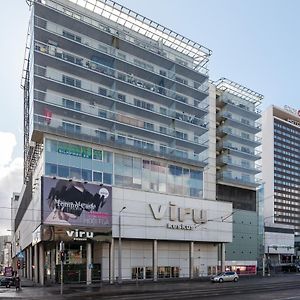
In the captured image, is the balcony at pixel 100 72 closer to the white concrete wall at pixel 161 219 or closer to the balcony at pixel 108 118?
the balcony at pixel 108 118

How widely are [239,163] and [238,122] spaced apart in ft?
26.4

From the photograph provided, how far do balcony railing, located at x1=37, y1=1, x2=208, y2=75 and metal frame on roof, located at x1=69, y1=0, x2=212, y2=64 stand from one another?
1.00 metres

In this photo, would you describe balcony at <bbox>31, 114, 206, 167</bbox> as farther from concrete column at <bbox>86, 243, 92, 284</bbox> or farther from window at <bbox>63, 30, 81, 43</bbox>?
concrete column at <bbox>86, 243, 92, 284</bbox>

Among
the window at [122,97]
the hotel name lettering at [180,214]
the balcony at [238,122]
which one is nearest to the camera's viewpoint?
the hotel name lettering at [180,214]

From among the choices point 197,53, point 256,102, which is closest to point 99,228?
point 197,53

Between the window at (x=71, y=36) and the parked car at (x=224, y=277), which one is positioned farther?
the window at (x=71, y=36)

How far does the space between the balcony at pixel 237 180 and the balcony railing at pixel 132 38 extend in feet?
64.3

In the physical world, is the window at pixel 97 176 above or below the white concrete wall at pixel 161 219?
above

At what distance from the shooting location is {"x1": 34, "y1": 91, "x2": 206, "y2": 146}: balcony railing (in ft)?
190

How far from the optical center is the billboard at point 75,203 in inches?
2130

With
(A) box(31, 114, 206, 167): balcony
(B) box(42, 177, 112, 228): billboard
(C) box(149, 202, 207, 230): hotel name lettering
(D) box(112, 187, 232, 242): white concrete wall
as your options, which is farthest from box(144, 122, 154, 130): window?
(B) box(42, 177, 112, 228): billboard

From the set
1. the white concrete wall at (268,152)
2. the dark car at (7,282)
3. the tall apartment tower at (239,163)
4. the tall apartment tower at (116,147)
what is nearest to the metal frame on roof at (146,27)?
the tall apartment tower at (116,147)

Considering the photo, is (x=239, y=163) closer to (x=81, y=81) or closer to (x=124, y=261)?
(x=124, y=261)

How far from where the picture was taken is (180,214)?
68.1 m
